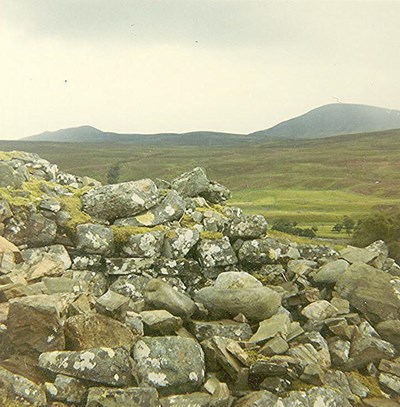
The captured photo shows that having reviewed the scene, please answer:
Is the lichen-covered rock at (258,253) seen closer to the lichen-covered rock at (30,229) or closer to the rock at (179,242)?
the rock at (179,242)

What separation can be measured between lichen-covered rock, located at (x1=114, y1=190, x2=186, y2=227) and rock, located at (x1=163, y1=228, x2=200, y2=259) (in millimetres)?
1173

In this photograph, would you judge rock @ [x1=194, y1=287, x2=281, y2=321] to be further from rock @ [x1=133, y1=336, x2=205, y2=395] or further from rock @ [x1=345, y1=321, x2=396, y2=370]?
rock @ [x1=345, y1=321, x2=396, y2=370]

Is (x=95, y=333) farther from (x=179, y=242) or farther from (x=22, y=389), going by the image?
(x=179, y=242)

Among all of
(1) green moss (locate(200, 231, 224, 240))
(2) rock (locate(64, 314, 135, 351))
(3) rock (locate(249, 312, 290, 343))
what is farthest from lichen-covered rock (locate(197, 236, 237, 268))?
(2) rock (locate(64, 314, 135, 351))

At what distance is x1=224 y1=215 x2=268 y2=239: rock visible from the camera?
56.0 ft

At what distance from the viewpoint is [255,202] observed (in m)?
142

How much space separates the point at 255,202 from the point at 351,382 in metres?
132

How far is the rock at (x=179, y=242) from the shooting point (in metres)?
16.0

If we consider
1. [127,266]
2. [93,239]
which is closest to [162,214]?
[127,266]

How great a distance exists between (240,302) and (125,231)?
5.98 meters

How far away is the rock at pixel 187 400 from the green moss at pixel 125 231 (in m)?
7.68

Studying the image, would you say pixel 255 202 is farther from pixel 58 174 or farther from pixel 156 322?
pixel 156 322

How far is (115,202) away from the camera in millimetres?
16969

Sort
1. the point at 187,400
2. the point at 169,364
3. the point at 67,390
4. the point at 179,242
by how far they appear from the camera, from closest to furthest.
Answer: the point at 67,390
the point at 187,400
the point at 169,364
the point at 179,242
